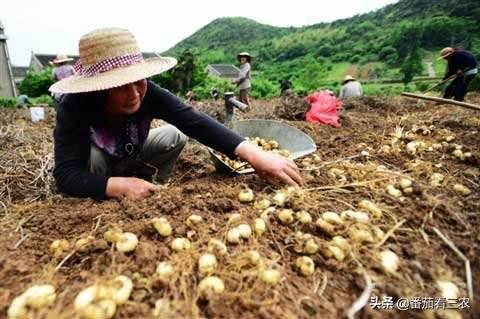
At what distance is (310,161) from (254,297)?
166 cm

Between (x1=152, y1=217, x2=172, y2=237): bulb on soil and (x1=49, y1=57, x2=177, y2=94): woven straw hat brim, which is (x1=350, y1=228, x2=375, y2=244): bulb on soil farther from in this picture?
(x1=49, y1=57, x2=177, y2=94): woven straw hat brim

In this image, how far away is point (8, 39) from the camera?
Result: 17.7 m

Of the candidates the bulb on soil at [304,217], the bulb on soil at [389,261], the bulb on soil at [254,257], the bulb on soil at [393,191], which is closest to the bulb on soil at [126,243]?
the bulb on soil at [254,257]

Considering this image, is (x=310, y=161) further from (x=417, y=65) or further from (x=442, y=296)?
(x=417, y=65)

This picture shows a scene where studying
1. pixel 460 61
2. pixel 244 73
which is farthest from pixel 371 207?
pixel 244 73

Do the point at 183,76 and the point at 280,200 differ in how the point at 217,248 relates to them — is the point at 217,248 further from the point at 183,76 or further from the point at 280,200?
the point at 183,76

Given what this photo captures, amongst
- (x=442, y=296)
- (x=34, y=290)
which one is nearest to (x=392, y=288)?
(x=442, y=296)

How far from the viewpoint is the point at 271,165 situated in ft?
5.80

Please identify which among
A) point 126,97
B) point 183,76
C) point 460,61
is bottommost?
point 183,76

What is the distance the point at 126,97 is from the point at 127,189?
0.50 metres

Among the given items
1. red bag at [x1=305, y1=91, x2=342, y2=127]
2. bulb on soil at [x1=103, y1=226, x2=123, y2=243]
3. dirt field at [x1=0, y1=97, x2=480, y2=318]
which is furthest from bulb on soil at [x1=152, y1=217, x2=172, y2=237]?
red bag at [x1=305, y1=91, x2=342, y2=127]

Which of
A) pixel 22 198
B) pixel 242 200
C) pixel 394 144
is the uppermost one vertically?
pixel 242 200

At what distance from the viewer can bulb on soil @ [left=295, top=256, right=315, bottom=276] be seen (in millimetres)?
1237

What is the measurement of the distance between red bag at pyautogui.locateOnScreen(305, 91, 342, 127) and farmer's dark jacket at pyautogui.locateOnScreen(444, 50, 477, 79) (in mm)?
4202
